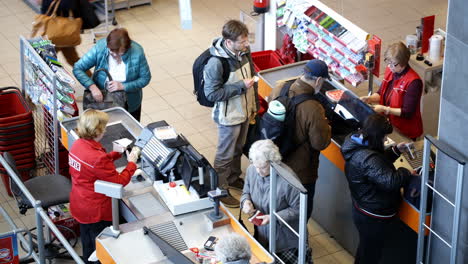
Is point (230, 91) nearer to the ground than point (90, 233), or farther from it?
farther from it

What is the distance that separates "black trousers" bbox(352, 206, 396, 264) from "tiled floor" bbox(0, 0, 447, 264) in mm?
2571

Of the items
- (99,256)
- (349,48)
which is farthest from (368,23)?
(99,256)

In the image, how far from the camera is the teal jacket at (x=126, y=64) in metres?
7.34

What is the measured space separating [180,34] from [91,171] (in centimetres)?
586

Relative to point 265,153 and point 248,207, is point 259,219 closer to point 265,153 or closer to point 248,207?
point 248,207

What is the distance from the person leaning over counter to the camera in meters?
5.70

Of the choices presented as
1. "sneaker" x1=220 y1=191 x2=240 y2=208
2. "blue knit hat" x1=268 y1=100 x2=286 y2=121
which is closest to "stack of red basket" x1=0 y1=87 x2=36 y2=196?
"sneaker" x1=220 y1=191 x2=240 y2=208

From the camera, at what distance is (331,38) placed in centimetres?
768

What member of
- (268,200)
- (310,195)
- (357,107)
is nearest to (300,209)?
(268,200)

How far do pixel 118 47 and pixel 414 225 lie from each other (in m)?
3.10

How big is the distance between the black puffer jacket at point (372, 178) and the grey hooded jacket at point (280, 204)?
0.59m

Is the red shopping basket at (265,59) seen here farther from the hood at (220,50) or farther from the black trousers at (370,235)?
the black trousers at (370,235)

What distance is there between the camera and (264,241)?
5758 mm

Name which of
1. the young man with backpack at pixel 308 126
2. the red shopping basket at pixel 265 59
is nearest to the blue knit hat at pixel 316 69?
the young man with backpack at pixel 308 126
